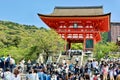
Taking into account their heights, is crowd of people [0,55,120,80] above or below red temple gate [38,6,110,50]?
below

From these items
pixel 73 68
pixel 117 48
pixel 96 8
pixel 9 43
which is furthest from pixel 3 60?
pixel 96 8

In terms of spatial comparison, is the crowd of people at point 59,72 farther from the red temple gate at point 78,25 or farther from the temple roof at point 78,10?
the temple roof at point 78,10

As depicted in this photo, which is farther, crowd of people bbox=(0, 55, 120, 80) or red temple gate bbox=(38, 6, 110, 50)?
red temple gate bbox=(38, 6, 110, 50)

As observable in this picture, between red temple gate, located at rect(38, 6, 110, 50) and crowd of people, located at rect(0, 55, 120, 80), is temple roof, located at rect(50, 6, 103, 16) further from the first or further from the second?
crowd of people, located at rect(0, 55, 120, 80)

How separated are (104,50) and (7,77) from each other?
3183 cm

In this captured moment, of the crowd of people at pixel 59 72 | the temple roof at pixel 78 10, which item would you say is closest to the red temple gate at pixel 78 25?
the temple roof at pixel 78 10

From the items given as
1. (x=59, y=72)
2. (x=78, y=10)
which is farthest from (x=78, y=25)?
(x=59, y=72)

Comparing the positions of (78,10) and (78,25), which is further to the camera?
(78,10)

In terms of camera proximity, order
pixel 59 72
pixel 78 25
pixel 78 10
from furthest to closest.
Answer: pixel 78 10 → pixel 78 25 → pixel 59 72

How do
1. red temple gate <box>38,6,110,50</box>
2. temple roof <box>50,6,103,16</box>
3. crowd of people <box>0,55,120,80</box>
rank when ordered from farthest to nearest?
temple roof <box>50,6,103,16</box> < red temple gate <box>38,6,110,50</box> < crowd of people <box>0,55,120,80</box>

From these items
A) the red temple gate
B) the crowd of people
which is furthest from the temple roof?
the crowd of people

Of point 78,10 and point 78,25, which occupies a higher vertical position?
point 78,10

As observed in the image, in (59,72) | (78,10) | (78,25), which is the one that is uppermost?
(78,10)

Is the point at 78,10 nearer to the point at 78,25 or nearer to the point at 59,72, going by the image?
the point at 78,25
